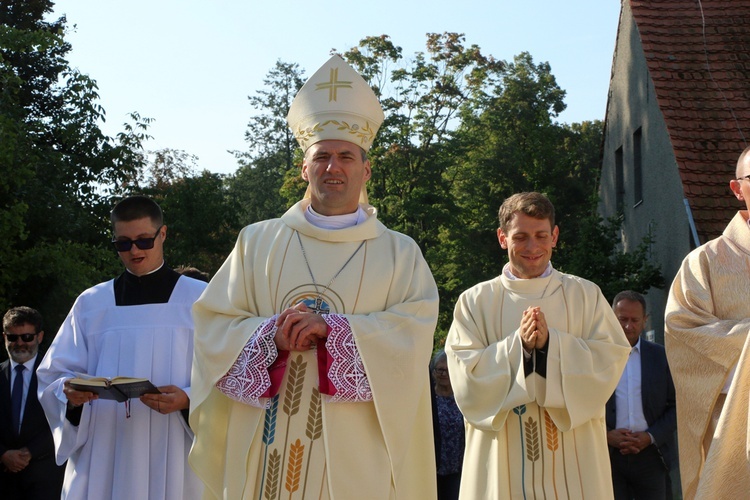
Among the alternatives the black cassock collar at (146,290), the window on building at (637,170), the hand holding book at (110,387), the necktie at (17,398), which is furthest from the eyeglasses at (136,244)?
the window on building at (637,170)

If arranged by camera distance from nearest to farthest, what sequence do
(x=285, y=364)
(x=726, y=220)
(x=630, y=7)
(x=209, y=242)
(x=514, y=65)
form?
(x=285, y=364), (x=726, y=220), (x=630, y=7), (x=209, y=242), (x=514, y=65)

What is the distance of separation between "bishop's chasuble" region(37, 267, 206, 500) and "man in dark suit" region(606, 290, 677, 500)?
3600 millimetres

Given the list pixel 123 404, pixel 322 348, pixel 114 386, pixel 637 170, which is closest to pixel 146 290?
pixel 123 404

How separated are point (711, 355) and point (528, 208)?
61.2 inches

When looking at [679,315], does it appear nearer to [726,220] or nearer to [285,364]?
[285,364]

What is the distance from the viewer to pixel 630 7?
67.1 feet

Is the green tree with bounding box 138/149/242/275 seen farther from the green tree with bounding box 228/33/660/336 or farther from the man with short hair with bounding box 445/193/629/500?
the man with short hair with bounding box 445/193/629/500

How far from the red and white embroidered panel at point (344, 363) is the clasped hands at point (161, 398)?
145cm

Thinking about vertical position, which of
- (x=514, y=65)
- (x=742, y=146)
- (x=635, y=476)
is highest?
(x=514, y=65)

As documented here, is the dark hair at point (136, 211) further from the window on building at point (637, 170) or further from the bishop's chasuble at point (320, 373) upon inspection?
the window on building at point (637, 170)

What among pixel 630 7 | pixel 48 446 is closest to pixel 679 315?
pixel 48 446

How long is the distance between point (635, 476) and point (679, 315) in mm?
2748

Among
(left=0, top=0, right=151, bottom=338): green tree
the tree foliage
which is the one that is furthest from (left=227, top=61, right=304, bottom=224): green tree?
(left=0, top=0, right=151, bottom=338): green tree

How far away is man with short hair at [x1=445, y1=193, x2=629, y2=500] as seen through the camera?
6.96m
